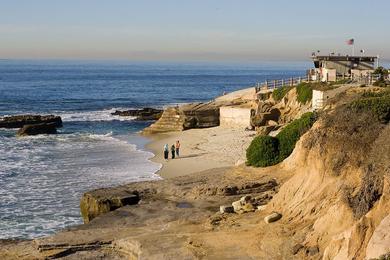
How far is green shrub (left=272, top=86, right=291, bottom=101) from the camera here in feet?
173

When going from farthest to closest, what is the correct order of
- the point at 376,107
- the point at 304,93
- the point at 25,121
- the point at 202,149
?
the point at 25,121 < the point at 304,93 < the point at 202,149 < the point at 376,107

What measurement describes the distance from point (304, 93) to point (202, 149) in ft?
36.8

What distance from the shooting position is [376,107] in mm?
20656

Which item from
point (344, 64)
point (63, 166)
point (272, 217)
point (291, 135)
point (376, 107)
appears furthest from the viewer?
point (344, 64)

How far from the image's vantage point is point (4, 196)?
28.7 meters

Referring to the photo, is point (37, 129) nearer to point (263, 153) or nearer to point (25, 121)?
point (25, 121)

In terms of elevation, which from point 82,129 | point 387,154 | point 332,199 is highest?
point 387,154

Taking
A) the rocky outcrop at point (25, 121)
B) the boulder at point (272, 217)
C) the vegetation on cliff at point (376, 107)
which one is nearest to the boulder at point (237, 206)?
the boulder at point (272, 217)

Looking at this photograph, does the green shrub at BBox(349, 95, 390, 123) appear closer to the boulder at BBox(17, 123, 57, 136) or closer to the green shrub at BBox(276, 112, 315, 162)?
the green shrub at BBox(276, 112, 315, 162)

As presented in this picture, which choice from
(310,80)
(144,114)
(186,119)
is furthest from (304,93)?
(144,114)

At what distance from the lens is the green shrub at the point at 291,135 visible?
28750mm

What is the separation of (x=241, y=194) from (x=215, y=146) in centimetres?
1812

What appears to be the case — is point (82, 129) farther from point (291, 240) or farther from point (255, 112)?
point (291, 240)

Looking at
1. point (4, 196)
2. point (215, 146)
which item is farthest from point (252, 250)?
point (215, 146)
